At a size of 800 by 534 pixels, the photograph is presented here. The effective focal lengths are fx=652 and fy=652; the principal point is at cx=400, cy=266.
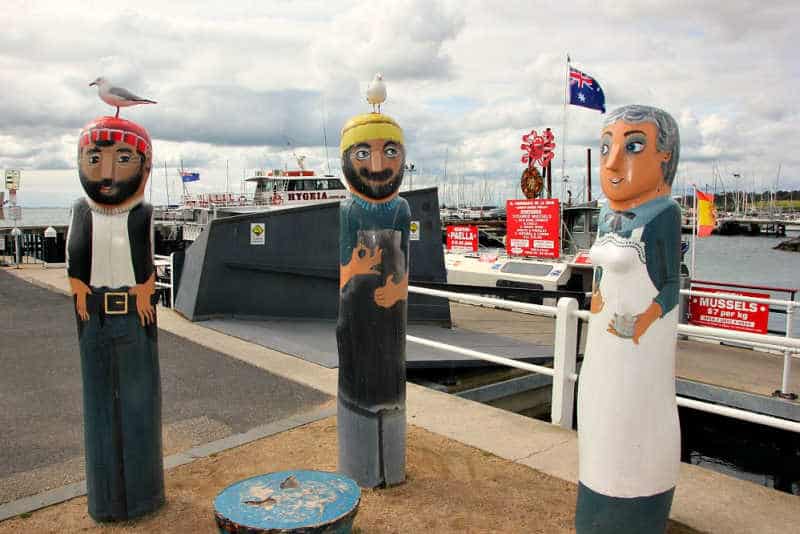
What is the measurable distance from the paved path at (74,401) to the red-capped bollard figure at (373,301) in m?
1.69

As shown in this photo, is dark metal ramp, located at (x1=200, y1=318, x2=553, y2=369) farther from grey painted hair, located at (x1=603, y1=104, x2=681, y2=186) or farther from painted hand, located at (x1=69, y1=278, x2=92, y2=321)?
grey painted hair, located at (x1=603, y1=104, x2=681, y2=186)

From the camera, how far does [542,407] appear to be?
8273mm

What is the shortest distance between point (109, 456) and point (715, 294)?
7.22 meters

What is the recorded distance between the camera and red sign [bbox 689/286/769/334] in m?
8.75

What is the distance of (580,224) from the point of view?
21.0 metres

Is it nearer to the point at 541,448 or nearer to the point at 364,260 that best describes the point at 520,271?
the point at 541,448

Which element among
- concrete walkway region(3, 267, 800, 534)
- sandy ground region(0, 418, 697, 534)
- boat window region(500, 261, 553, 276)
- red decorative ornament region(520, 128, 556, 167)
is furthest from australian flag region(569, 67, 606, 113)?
sandy ground region(0, 418, 697, 534)

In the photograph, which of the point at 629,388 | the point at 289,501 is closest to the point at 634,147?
the point at 629,388

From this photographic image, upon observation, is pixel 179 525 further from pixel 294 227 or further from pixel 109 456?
pixel 294 227

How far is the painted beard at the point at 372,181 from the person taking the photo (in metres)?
4.11

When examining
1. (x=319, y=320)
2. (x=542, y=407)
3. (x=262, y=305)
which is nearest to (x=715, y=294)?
(x=542, y=407)

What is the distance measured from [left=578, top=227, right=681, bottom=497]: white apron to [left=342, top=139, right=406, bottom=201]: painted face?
4.86ft

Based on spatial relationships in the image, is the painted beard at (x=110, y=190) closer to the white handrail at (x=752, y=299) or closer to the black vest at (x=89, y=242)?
the black vest at (x=89, y=242)

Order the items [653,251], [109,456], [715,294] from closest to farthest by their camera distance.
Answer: [653,251], [109,456], [715,294]
